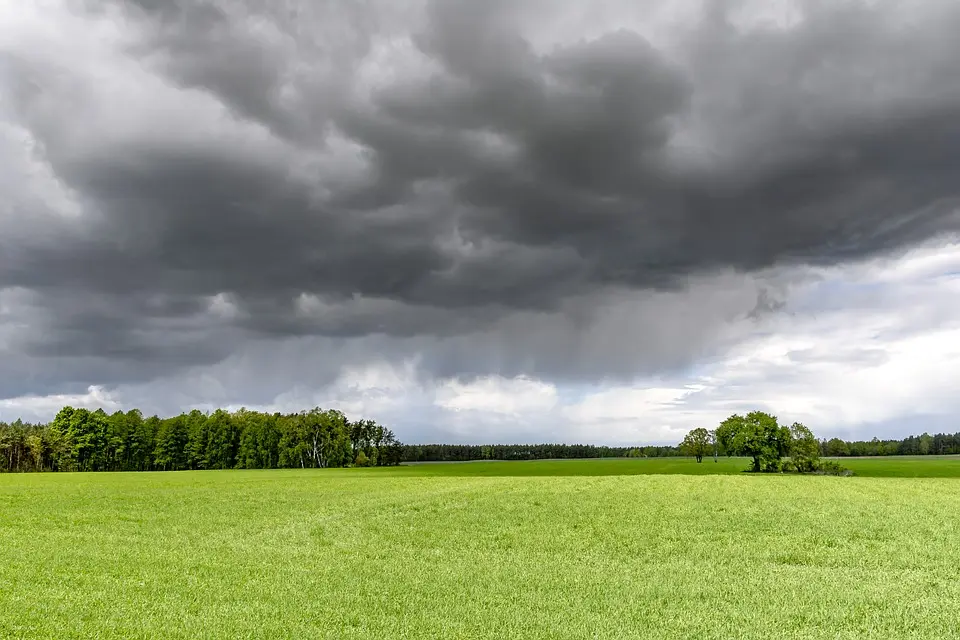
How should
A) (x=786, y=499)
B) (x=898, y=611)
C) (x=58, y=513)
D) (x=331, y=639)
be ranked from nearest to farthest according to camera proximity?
(x=331, y=639) < (x=898, y=611) < (x=58, y=513) < (x=786, y=499)

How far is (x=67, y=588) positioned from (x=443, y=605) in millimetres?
9203

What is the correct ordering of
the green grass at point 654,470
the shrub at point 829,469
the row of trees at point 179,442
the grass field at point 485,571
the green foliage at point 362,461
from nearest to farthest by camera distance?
the grass field at point 485,571 → the shrub at point 829,469 → the green grass at point 654,470 → the row of trees at point 179,442 → the green foliage at point 362,461

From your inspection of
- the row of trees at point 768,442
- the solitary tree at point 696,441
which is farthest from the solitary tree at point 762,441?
the solitary tree at point 696,441

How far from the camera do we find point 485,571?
17.8 metres

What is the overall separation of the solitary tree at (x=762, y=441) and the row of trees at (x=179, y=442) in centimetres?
9388

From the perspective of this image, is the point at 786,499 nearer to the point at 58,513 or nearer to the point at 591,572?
the point at 591,572

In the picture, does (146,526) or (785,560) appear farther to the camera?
(146,526)

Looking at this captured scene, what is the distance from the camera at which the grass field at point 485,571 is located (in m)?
12.5

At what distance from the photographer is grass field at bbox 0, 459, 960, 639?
1248 cm

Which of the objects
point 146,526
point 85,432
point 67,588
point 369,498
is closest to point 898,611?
point 67,588

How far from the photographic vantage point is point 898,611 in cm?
1358

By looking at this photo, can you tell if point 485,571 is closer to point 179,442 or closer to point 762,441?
point 762,441

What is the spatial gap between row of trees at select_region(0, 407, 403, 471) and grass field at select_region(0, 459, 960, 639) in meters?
127

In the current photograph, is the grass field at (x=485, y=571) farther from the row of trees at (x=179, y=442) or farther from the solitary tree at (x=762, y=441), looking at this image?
the row of trees at (x=179, y=442)
